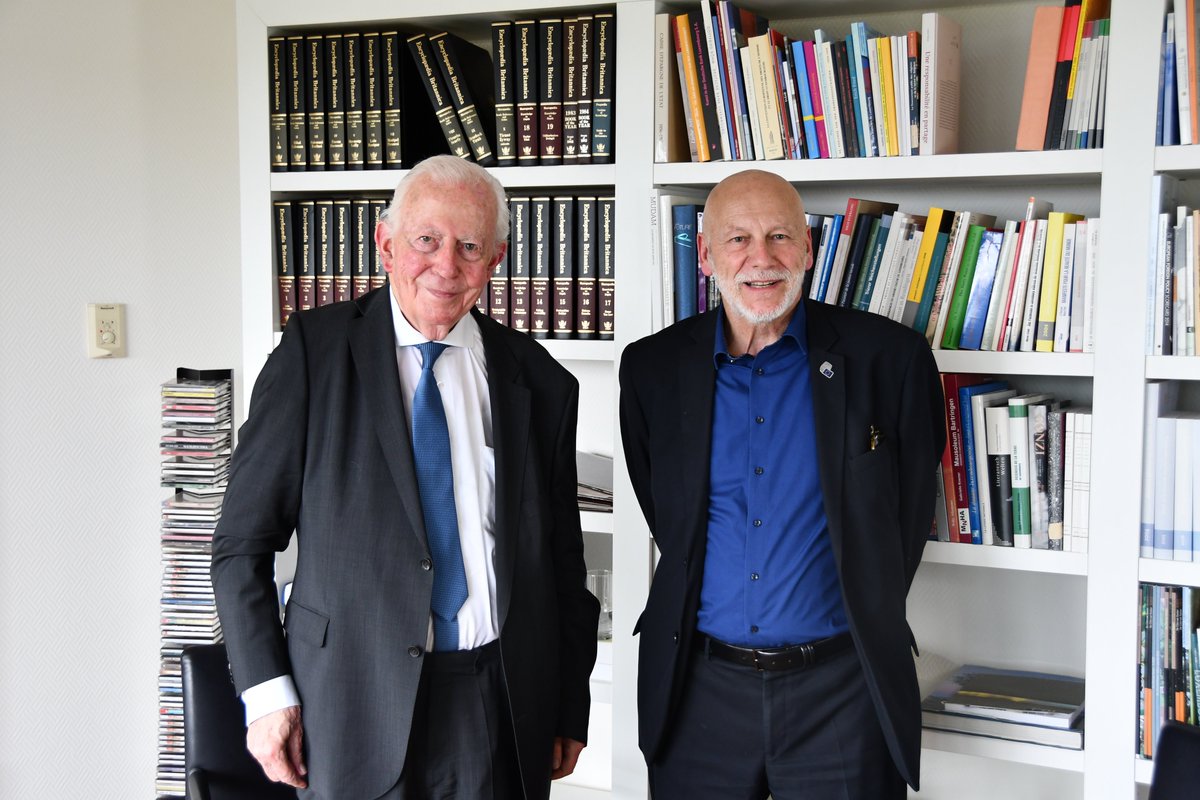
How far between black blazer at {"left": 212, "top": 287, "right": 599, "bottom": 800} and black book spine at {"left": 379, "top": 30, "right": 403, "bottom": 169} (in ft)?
3.19

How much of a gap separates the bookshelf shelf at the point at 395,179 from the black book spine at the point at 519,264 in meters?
0.06

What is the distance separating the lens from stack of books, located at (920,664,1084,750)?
2.18 meters

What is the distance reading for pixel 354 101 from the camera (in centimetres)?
264

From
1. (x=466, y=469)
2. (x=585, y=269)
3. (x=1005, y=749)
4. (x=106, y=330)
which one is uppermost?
(x=585, y=269)

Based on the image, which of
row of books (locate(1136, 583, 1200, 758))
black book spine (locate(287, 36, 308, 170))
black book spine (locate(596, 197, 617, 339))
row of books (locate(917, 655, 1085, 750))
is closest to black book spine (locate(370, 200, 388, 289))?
black book spine (locate(287, 36, 308, 170))

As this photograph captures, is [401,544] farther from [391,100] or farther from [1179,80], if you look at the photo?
[1179,80]

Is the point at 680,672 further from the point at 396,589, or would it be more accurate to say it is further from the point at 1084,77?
the point at 1084,77

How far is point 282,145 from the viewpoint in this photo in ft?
8.93

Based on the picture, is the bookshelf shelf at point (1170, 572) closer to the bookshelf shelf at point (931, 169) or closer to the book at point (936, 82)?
the bookshelf shelf at point (931, 169)

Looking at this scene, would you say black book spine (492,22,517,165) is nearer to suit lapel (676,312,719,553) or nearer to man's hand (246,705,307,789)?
suit lapel (676,312,719,553)

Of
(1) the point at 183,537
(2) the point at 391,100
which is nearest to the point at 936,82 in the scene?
(2) the point at 391,100

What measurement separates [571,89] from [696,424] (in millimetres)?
895

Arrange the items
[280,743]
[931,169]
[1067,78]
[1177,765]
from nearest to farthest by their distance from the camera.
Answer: [1177,765] < [280,743] < [1067,78] < [931,169]

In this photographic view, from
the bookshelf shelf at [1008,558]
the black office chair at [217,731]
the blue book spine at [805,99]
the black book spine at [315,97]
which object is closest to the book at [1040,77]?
the blue book spine at [805,99]
